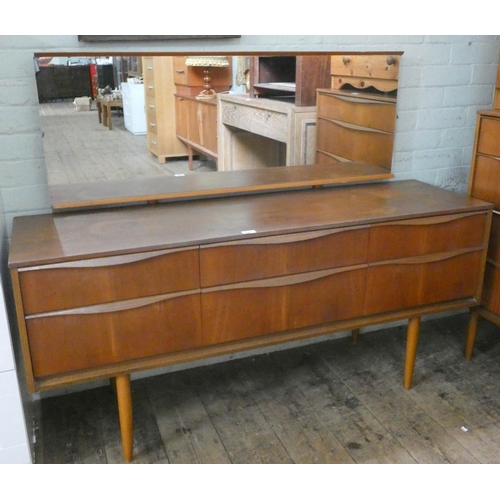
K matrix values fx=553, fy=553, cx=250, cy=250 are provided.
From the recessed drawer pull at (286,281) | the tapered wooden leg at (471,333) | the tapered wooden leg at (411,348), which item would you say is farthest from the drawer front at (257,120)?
the tapered wooden leg at (471,333)

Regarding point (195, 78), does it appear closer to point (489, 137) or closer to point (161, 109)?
point (161, 109)

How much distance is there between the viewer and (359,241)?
1911mm

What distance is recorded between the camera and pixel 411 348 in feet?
7.28

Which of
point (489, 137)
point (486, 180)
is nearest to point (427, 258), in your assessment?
point (486, 180)

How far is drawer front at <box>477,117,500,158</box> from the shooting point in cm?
222

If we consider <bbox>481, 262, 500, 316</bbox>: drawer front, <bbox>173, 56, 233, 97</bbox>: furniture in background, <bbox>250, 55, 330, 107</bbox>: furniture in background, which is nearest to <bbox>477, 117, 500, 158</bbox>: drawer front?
<bbox>481, 262, 500, 316</bbox>: drawer front

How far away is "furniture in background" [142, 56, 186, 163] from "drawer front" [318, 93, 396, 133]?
616 mm

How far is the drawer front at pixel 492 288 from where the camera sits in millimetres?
2289

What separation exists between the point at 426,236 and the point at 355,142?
1.94 ft

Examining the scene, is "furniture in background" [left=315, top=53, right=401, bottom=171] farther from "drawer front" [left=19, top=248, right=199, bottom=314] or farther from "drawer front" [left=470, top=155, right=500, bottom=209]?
"drawer front" [left=19, top=248, right=199, bottom=314]

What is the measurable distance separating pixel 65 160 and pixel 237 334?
0.86 m

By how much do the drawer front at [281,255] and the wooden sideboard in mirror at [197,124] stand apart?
451 millimetres

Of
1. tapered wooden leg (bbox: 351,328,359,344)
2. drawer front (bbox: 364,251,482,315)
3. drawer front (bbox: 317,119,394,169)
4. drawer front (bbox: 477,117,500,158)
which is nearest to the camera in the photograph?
drawer front (bbox: 364,251,482,315)

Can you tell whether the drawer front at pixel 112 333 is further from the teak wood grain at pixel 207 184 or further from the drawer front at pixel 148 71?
the drawer front at pixel 148 71
